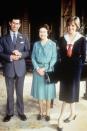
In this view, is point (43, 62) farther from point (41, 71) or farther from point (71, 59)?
point (71, 59)

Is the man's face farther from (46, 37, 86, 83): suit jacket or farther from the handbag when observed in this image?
the handbag

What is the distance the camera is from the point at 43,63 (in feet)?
18.0

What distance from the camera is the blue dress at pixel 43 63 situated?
17.9 feet

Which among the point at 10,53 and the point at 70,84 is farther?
the point at 10,53

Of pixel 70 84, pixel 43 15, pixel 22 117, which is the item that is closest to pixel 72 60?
pixel 70 84

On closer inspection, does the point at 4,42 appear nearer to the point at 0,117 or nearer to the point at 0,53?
the point at 0,53

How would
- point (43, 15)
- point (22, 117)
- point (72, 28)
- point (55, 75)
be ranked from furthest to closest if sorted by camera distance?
point (43, 15)
point (22, 117)
point (55, 75)
point (72, 28)

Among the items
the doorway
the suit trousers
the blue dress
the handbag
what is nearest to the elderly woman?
the blue dress

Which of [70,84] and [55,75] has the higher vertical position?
[55,75]

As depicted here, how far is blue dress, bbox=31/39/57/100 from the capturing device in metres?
5.44

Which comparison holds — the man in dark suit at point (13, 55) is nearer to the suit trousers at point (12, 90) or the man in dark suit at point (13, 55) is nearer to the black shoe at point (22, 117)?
the suit trousers at point (12, 90)

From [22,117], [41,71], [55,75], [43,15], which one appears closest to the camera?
[55,75]

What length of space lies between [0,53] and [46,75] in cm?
78

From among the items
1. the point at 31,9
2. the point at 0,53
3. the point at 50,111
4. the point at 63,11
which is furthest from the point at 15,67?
the point at 31,9
